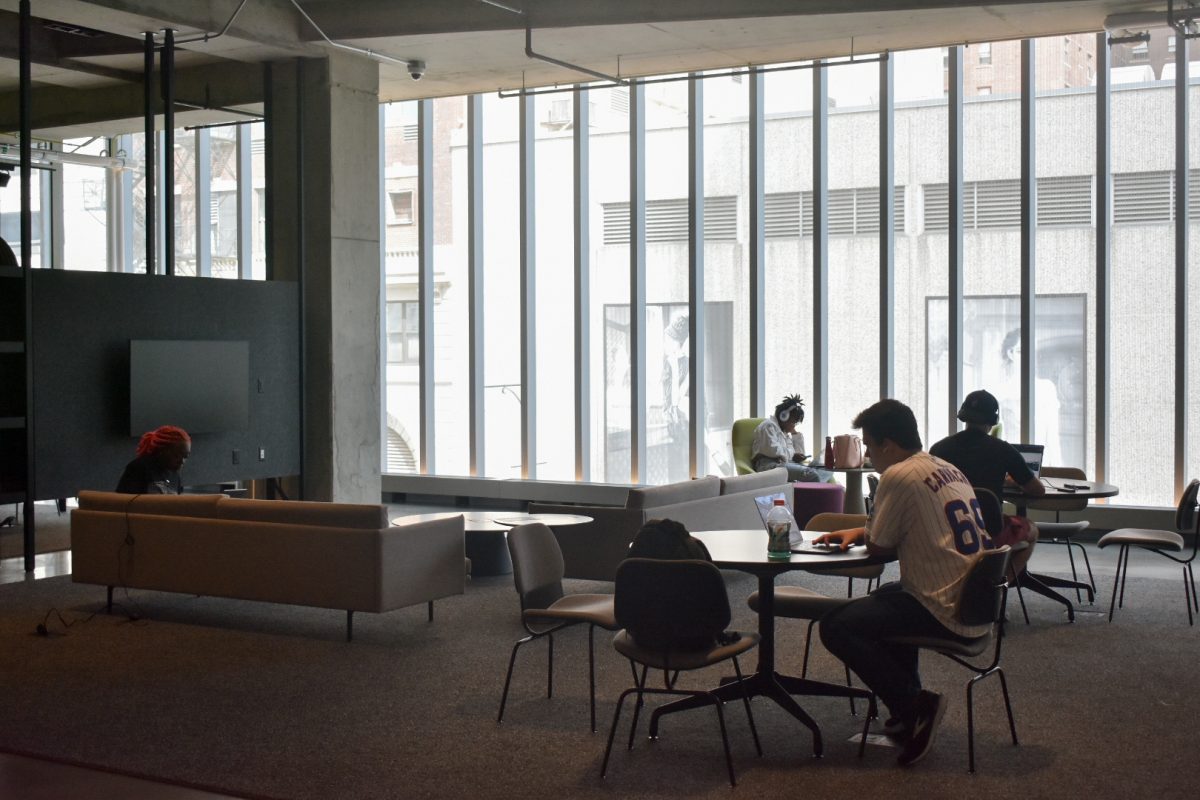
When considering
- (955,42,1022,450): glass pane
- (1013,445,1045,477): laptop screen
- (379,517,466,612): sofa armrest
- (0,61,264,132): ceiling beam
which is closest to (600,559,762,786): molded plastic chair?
(379,517,466,612): sofa armrest

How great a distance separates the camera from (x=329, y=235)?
33.7 feet

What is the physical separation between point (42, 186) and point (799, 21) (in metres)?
10.0

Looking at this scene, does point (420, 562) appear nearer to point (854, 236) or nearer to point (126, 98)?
point (854, 236)

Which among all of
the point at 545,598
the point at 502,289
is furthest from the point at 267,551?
the point at 502,289

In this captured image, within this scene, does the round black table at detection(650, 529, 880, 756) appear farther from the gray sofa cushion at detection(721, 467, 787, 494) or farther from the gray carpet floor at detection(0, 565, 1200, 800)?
the gray sofa cushion at detection(721, 467, 787, 494)

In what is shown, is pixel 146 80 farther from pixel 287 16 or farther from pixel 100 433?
pixel 100 433

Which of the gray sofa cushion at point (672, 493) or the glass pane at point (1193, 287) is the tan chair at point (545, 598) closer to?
the gray sofa cushion at point (672, 493)

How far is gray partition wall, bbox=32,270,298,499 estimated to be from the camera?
855 centimetres

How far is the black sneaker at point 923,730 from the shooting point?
168 inches

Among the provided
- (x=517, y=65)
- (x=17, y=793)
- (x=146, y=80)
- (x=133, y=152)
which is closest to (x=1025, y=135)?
(x=517, y=65)

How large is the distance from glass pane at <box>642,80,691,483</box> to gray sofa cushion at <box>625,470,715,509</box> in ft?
11.8

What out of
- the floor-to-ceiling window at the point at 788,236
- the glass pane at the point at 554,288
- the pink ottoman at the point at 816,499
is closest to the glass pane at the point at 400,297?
the glass pane at the point at 554,288

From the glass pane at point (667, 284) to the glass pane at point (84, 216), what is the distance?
7.30 metres

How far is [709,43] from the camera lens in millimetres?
9633
